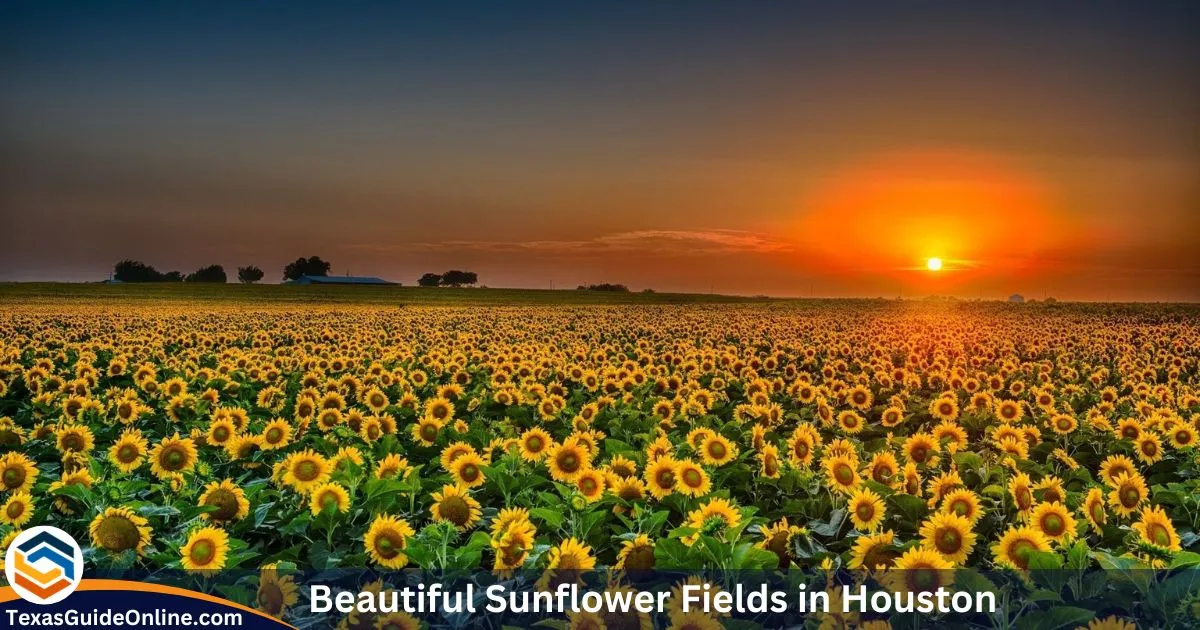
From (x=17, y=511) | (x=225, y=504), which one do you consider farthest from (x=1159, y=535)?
(x=17, y=511)

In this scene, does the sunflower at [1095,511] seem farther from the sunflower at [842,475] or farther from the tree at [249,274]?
the tree at [249,274]

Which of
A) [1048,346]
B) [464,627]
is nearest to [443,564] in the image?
[464,627]

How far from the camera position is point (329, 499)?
5551mm

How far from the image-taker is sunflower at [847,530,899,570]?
4535mm

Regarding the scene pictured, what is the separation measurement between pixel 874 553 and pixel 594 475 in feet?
6.56

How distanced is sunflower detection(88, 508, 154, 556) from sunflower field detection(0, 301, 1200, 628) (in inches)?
0.5

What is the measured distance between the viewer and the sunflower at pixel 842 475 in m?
6.01

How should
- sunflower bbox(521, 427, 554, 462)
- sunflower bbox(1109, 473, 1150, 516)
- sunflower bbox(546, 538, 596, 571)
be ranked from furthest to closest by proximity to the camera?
1. sunflower bbox(521, 427, 554, 462)
2. sunflower bbox(1109, 473, 1150, 516)
3. sunflower bbox(546, 538, 596, 571)

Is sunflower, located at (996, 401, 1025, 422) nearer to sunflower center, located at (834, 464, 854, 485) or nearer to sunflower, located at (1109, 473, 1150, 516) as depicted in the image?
sunflower, located at (1109, 473, 1150, 516)

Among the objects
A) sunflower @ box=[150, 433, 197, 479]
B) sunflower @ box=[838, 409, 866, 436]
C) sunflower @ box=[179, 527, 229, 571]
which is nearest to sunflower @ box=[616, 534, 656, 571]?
sunflower @ box=[179, 527, 229, 571]

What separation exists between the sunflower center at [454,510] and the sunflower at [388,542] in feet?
1.67

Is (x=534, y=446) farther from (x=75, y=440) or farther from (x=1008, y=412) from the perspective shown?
(x=1008, y=412)

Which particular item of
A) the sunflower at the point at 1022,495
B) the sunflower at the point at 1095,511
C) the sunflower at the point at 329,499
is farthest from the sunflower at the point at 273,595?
the sunflower at the point at 1095,511

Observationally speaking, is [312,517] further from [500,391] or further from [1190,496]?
[1190,496]
